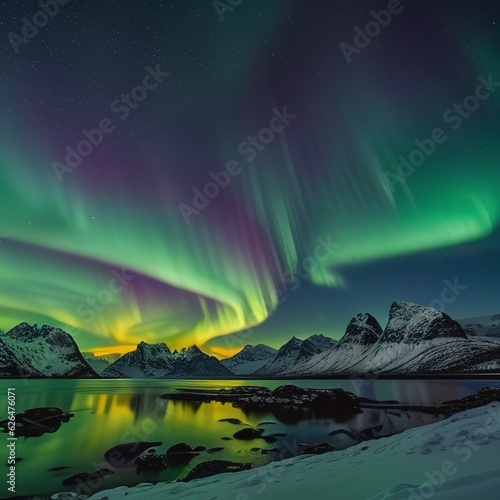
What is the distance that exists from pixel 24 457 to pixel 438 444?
24.4 meters

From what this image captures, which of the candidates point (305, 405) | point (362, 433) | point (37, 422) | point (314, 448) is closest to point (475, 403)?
point (362, 433)

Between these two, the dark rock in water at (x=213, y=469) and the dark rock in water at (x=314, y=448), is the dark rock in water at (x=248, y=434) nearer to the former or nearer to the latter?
the dark rock in water at (x=314, y=448)

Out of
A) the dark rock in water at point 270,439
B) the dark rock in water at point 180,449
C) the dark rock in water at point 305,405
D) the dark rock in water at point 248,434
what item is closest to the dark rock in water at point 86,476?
the dark rock in water at point 180,449

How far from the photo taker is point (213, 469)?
1703cm

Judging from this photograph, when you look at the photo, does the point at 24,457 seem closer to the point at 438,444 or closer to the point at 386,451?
the point at 386,451

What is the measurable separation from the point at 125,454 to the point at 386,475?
54.3 feet

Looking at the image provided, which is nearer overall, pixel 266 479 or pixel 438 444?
pixel 266 479

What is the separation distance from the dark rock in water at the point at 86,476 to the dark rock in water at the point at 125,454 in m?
0.62

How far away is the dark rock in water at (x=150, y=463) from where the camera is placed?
18.5 metres

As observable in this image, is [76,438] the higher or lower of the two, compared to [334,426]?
higher

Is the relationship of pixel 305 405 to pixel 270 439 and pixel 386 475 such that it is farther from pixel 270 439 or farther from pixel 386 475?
pixel 386 475

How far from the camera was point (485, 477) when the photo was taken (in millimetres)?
9625

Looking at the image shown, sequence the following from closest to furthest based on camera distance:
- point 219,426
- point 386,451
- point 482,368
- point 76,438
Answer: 1. point 386,451
2. point 76,438
3. point 219,426
4. point 482,368

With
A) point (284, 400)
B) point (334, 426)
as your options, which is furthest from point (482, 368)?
point (334, 426)
